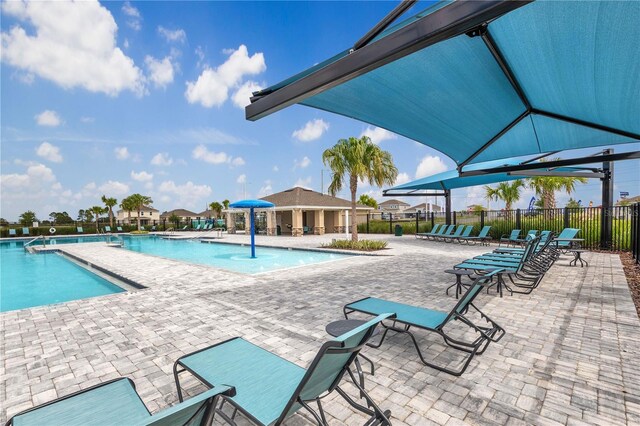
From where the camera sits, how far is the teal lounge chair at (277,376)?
6.08 ft

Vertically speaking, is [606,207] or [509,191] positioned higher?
[509,191]

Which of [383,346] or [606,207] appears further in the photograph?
[606,207]

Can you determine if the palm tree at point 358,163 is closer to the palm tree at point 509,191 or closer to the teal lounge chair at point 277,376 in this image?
the teal lounge chair at point 277,376

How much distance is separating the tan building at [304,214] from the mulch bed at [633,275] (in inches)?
686

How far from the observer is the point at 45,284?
10.3m

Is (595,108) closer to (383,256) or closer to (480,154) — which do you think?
(480,154)

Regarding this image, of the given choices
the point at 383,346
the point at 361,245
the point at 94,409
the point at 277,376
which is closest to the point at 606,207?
the point at 361,245

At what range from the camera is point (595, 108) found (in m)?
4.31

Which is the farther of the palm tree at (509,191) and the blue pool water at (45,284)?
the palm tree at (509,191)

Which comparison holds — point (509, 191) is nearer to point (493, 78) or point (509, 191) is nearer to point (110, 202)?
point (493, 78)

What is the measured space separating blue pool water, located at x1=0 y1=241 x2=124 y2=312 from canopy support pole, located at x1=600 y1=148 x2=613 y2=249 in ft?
58.1

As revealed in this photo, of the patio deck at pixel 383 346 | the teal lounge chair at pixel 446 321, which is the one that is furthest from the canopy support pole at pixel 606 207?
the teal lounge chair at pixel 446 321

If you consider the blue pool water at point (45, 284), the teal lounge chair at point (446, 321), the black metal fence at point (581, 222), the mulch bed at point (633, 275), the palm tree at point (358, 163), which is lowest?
the blue pool water at point (45, 284)

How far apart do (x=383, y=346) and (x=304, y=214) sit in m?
24.8
